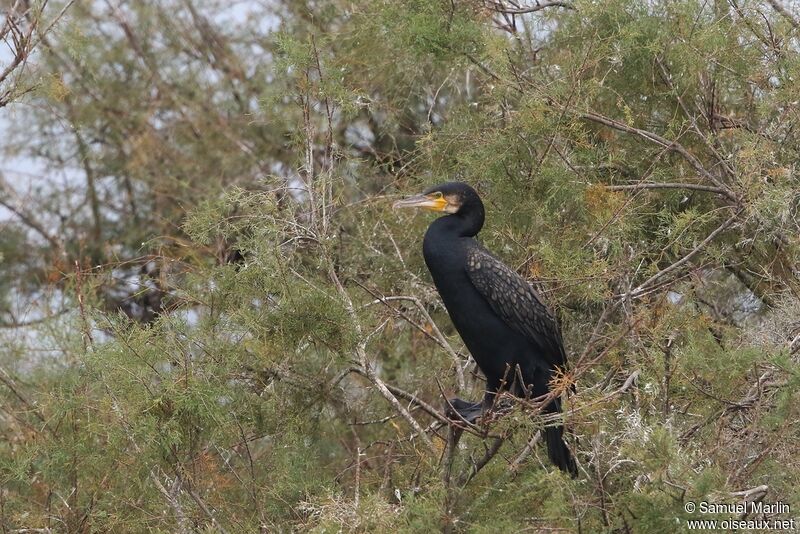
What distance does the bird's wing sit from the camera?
17.5ft

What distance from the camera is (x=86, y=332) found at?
5.29 m

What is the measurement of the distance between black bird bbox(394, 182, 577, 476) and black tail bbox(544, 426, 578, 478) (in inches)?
12.4

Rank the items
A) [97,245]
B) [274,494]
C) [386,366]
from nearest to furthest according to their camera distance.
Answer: [274,494], [386,366], [97,245]

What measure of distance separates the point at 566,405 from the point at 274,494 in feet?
4.10

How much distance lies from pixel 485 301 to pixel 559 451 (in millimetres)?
750

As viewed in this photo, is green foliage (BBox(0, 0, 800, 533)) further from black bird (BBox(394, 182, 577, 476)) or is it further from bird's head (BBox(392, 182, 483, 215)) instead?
bird's head (BBox(392, 182, 483, 215))

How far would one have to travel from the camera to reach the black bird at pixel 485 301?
5359mm

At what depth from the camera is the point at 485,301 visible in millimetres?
5457

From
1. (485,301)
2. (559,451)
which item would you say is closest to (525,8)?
(485,301)

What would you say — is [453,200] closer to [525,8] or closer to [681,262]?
[681,262]

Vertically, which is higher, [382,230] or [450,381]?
[382,230]

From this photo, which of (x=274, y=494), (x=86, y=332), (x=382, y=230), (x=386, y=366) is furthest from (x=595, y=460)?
(x=386, y=366)

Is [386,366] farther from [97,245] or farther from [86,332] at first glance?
[97,245]

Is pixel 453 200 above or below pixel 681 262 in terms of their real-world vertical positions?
above
